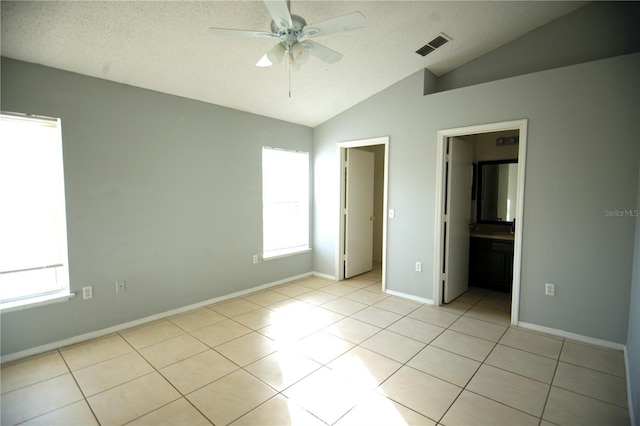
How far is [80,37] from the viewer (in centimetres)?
241

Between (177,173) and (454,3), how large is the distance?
3.29 metres

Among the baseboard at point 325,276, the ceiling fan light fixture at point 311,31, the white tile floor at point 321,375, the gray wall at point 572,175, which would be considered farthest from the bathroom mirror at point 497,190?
the ceiling fan light fixture at point 311,31

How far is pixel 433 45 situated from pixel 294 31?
1953 mm

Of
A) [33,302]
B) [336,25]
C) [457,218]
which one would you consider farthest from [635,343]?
[33,302]

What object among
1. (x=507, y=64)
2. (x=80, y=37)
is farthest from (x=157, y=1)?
(x=507, y=64)

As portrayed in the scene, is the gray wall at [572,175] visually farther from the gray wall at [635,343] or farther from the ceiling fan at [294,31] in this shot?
the ceiling fan at [294,31]

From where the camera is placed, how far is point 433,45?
3344 millimetres

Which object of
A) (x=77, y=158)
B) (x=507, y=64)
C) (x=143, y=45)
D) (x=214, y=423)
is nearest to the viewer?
(x=214, y=423)

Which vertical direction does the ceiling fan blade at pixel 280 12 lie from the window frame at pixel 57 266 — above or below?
above

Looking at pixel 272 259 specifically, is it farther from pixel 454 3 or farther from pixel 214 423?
pixel 454 3

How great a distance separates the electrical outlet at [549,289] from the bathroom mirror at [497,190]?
1545mm

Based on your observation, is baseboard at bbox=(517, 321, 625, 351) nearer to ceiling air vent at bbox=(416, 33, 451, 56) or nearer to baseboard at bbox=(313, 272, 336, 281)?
baseboard at bbox=(313, 272, 336, 281)

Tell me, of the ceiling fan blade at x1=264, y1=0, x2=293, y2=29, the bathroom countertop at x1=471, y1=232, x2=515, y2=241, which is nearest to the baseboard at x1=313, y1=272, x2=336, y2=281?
the bathroom countertop at x1=471, y1=232, x2=515, y2=241

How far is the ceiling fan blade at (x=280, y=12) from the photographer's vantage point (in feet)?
5.87
